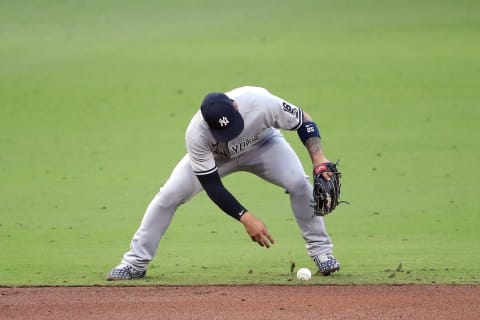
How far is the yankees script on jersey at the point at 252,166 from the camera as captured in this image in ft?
25.4

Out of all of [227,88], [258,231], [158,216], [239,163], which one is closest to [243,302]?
[258,231]

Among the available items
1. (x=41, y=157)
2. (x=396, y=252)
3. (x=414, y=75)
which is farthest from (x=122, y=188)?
(x=414, y=75)

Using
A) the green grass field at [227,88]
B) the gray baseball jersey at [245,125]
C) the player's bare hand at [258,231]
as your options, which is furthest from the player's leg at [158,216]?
the player's bare hand at [258,231]

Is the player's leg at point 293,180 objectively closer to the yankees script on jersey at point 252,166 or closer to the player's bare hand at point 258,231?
the yankees script on jersey at point 252,166

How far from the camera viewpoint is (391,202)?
1187 cm

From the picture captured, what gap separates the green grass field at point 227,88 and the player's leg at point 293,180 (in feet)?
0.93

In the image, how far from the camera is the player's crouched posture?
7.51 meters

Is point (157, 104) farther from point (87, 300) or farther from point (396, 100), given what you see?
point (87, 300)

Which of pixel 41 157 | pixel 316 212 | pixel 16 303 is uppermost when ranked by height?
pixel 316 212

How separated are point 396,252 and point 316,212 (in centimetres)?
169

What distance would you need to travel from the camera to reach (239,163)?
319 inches

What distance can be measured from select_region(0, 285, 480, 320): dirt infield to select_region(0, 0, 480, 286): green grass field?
364 mm

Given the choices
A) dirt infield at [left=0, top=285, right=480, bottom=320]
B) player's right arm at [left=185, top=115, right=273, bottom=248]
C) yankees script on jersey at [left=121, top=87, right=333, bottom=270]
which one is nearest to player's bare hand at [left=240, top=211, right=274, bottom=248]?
player's right arm at [left=185, top=115, right=273, bottom=248]

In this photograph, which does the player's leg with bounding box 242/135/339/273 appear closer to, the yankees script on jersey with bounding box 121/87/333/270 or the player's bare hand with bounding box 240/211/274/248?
the yankees script on jersey with bounding box 121/87/333/270
